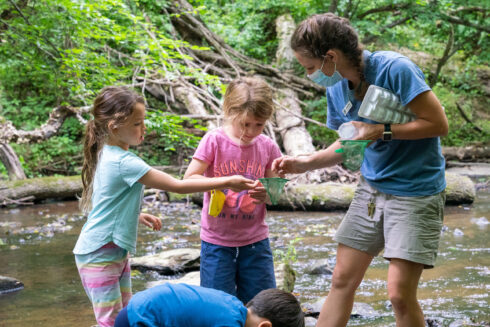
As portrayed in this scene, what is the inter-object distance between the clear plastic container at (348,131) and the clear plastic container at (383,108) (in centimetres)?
8

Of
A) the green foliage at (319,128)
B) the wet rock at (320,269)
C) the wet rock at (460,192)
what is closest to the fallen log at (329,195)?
the wet rock at (460,192)

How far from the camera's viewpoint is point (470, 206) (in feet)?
26.3

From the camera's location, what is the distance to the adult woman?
2.55 m

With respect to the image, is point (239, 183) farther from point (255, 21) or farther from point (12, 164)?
point (255, 21)

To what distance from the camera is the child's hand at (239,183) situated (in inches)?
108

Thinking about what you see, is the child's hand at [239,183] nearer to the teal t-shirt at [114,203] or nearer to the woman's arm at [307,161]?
the woman's arm at [307,161]

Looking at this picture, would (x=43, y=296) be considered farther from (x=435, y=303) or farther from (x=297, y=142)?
(x=297, y=142)

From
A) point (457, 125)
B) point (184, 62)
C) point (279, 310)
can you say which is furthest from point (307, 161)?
point (457, 125)

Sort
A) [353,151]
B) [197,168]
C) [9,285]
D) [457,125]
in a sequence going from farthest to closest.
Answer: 1. [457,125]
2. [9,285]
3. [197,168]
4. [353,151]

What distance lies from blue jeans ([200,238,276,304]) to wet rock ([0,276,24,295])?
216 cm

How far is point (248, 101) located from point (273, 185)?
48cm

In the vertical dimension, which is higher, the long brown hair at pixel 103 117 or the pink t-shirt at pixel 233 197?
the long brown hair at pixel 103 117

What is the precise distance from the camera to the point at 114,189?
2674 mm

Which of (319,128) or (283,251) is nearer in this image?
(283,251)
